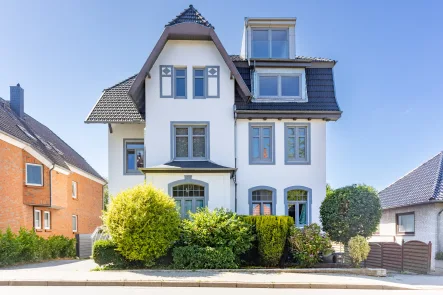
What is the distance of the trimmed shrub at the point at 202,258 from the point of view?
511 inches

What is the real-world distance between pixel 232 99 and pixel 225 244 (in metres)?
6.89

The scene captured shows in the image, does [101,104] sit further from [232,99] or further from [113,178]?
[232,99]

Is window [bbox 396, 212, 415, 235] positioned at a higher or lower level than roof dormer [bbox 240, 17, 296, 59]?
lower

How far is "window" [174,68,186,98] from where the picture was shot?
56.0ft

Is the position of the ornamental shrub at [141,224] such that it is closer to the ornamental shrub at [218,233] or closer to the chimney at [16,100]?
the ornamental shrub at [218,233]

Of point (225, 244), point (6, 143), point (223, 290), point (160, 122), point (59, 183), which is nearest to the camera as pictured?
point (223, 290)

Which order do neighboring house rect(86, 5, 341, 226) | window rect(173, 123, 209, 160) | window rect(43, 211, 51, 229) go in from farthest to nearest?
window rect(43, 211, 51, 229)
window rect(173, 123, 209, 160)
neighboring house rect(86, 5, 341, 226)

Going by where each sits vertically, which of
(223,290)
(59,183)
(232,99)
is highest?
(232,99)

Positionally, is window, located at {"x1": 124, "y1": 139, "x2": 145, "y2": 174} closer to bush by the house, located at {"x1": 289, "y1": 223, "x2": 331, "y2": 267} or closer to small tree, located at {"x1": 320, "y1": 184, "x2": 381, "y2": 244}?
bush by the house, located at {"x1": 289, "y1": 223, "x2": 331, "y2": 267}

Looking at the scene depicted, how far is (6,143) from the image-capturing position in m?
18.0

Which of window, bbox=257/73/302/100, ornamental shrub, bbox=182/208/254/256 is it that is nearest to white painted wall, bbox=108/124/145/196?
ornamental shrub, bbox=182/208/254/256

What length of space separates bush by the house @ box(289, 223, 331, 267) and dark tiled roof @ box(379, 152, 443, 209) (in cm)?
743

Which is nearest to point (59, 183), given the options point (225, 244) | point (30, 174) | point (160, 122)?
point (30, 174)

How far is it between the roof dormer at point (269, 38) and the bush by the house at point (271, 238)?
8618 mm
